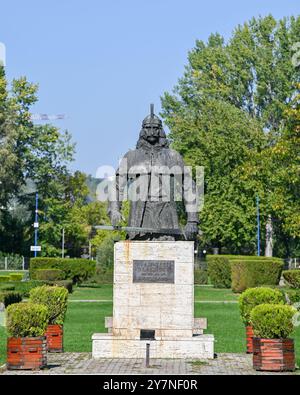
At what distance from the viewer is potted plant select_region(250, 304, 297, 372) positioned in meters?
13.7

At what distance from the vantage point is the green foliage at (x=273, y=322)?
1372 cm

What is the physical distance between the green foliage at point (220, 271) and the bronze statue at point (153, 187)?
1057 inches

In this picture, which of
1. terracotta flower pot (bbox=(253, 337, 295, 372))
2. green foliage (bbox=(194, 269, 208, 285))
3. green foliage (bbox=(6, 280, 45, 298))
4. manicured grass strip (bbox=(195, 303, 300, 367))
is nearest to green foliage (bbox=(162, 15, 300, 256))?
green foliage (bbox=(194, 269, 208, 285))

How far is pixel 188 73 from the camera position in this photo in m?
60.3

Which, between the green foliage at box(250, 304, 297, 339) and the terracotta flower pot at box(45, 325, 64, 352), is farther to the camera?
the terracotta flower pot at box(45, 325, 64, 352)

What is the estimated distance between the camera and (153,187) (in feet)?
53.5

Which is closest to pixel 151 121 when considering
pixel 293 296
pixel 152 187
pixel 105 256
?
pixel 152 187

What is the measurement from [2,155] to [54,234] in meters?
10.5

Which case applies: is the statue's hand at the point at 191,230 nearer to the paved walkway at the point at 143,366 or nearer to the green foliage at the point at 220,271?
the paved walkway at the point at 143,366

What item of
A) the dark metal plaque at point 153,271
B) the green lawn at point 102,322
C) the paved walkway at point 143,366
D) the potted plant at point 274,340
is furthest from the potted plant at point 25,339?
the potted plant at point 274,340

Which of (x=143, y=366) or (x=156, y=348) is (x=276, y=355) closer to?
(x=143, y=366)

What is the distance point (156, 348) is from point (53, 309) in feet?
8.21

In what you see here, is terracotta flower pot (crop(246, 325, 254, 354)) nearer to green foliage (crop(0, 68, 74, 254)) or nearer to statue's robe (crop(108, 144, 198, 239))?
statue's robe (crop(108, 144, 198, 239))

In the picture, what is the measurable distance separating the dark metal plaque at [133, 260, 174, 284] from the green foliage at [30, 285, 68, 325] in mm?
2126
